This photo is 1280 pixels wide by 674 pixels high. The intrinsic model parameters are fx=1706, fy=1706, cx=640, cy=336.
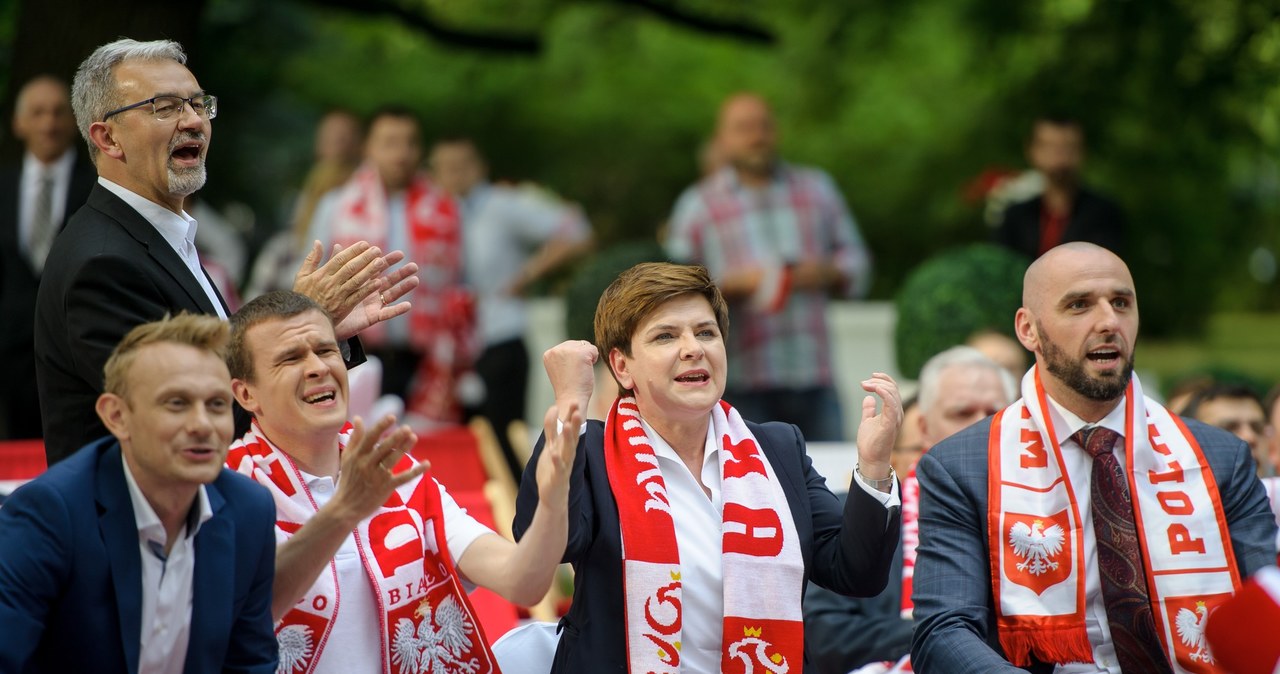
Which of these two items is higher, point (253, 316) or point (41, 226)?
point (41, 226)

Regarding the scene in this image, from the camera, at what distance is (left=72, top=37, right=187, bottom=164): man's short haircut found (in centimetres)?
448

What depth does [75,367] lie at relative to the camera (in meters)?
4.34

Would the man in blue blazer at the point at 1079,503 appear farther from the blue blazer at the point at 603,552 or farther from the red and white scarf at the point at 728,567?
the red and white scarf at the point at 728,567

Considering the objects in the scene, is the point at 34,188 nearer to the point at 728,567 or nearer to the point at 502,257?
the point at 502,257

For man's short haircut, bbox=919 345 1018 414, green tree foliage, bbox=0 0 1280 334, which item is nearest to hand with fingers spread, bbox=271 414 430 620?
man's short haircut, bbox=919 345 1018 414

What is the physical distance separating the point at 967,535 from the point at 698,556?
792 mm

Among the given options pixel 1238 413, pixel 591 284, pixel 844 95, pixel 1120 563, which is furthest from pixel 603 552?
pixel 844 95

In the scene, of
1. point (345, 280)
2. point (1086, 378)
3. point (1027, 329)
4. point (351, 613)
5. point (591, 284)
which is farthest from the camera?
point (591, 284)

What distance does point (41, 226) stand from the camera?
7797 millimetres

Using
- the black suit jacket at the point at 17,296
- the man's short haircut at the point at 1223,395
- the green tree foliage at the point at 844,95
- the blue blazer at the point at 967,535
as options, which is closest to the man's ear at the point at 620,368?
the blue blazer at the point at 967,535

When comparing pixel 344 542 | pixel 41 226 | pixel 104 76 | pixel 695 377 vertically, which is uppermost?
pixel 41 226

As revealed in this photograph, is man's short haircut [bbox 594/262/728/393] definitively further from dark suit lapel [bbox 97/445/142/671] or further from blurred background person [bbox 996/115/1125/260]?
blurred background person [bbox 996/115/1125/260]

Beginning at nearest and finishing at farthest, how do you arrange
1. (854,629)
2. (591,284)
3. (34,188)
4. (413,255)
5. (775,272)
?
(854,629) < (591,284) < (34,188) < (775,272) < (413,255)

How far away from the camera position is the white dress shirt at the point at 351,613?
13.4ft
